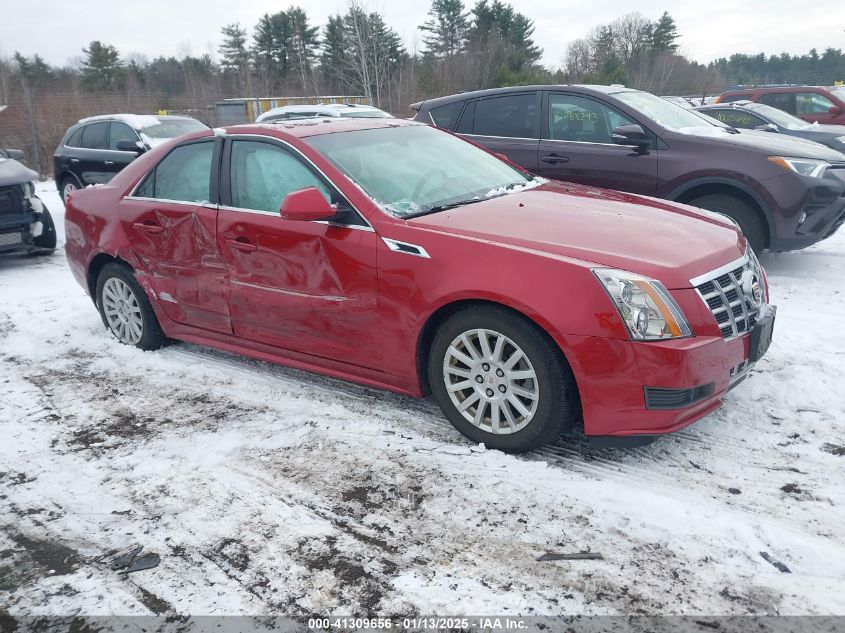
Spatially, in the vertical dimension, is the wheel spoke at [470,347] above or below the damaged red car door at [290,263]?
below

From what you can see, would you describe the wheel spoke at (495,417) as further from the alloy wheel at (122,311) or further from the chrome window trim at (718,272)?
the alloy wheel at (122,311)

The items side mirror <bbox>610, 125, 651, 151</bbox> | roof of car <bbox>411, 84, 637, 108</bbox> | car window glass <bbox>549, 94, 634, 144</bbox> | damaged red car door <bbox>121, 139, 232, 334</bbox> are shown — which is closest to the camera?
damaged red car door <bbox>121, 139, 232, 334</bbox>

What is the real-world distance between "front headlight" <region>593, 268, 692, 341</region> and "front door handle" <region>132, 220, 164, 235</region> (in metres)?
3.11

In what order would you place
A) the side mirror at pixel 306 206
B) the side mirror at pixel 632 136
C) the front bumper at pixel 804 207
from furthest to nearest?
the side mirror at pixel 632 136 → the front bumper at pixel 804 207 → the side mirror at pixel 306 206

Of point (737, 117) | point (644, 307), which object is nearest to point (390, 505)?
point (644, 307)

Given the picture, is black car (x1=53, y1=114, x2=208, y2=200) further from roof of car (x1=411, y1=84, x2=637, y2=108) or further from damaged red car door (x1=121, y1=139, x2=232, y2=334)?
damaged red car door (x1=121, y1=139, x2=232, y2=334)

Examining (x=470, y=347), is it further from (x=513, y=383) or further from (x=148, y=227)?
(x=148, y=227)

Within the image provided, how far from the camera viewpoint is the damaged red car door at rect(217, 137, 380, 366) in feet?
12.3

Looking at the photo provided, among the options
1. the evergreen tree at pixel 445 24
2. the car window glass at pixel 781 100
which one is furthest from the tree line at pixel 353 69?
the car window glass at pixel 781 100

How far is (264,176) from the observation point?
4.24m

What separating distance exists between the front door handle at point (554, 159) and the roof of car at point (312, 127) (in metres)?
2.78

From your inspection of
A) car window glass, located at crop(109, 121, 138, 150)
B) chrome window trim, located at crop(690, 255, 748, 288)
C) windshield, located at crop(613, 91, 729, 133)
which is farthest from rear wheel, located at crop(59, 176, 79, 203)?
chrome window trim, located at crop(690, 255, 748, 288)

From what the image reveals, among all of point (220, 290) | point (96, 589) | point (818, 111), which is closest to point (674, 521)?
point (96, 589)

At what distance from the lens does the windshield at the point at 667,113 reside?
22.0 ft
